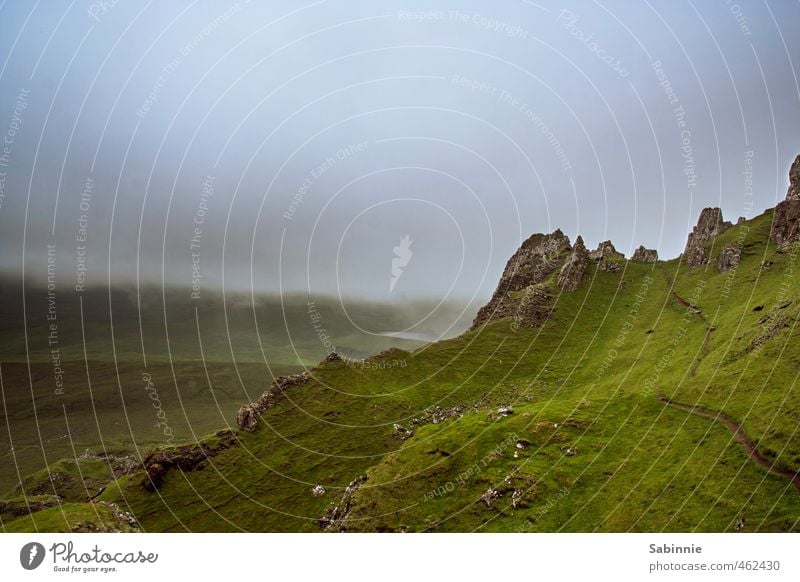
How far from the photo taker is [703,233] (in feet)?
611

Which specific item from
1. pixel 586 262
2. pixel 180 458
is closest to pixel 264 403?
pixel 180 458

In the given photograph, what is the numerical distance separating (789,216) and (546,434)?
140 metres

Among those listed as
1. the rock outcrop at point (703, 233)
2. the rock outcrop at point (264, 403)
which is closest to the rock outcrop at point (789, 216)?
the rock outcrop at point (703, 233)

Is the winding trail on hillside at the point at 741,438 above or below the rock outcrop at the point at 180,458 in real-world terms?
above

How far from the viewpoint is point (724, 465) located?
44875 mm

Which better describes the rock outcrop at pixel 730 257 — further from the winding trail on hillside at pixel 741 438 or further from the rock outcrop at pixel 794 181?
the winding trail on hillside at pixel 741 438

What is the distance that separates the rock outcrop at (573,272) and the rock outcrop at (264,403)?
382 ft

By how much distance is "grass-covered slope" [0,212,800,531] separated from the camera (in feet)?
148

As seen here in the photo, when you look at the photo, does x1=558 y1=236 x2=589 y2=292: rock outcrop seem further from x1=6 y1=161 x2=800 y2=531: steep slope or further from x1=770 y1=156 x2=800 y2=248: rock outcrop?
x1=770 y1=156 x2=800 y2=248: rock outcrop

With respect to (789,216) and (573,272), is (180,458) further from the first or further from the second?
(789,216)

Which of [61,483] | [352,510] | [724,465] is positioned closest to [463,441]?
[352,510]
